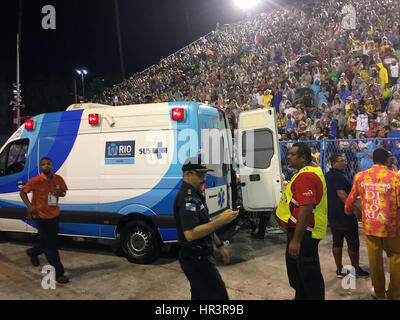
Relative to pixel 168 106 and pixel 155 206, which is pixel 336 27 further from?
pixel 155 206

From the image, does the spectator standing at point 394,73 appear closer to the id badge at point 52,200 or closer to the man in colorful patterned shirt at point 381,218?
the man in colorful patterned shirt at point 381,218

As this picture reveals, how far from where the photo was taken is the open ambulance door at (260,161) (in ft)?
20.3

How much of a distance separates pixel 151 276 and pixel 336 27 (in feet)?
40.9

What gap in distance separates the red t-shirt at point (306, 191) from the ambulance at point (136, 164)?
2007mm

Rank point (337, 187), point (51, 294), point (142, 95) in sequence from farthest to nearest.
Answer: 1. point (142, 95)
2. point (337, 187)
3. point (51, 294)

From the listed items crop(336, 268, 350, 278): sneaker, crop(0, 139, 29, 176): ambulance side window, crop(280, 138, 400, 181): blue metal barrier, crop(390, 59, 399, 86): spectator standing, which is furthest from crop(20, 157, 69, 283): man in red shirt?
crop(390, 59, 399, 86): spectator standing

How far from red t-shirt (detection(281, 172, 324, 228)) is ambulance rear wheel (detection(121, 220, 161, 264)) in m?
2.61

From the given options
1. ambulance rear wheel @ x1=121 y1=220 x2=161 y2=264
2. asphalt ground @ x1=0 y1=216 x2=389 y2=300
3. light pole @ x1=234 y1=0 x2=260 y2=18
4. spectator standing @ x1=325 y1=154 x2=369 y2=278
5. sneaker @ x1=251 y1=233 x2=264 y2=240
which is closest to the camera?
asphalt ground @ x1=0 y1=216 x2=389 y2=300

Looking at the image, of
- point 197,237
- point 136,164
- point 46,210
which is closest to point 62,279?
point 46,210

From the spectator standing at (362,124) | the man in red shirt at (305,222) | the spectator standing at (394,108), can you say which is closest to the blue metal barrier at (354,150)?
the spectator standing at (362,124)

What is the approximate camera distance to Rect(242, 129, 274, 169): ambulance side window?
628 centimetres

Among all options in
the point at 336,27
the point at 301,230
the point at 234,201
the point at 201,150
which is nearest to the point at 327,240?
the point at 234,201

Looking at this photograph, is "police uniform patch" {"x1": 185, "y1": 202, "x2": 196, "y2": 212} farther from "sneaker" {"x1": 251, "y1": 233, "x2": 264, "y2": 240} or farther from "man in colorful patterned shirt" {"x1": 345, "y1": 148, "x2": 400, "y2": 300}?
"sneaker" {"x1": 251, "y1": 233, "x2": 264, "y2": 240}

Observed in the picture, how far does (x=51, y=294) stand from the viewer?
4.30 meters
